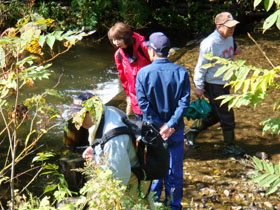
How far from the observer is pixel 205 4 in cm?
1415

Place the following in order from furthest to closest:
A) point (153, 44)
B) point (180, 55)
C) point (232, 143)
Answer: point (180, 55), point (232, 143), point (153, 44)

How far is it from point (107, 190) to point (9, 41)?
0.92 metres

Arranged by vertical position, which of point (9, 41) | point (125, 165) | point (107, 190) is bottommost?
point (125, 165)

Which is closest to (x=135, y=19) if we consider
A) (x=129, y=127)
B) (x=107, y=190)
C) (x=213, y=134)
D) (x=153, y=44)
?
(x=213, y=134)

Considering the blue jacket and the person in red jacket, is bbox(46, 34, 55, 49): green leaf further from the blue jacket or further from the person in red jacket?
the person in red jacket

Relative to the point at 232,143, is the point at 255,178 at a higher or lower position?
higher

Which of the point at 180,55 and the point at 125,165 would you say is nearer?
the point at 125,165

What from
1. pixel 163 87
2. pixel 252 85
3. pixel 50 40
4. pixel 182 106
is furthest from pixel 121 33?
pixel 252 85

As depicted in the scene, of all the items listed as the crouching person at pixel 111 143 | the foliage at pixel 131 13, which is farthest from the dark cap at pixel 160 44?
the foliage at pixel 131 13

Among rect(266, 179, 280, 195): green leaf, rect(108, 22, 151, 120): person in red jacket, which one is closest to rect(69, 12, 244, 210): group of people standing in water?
rect(108, 22, 151, 120): person in red jacket

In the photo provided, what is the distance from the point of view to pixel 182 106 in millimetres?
4004

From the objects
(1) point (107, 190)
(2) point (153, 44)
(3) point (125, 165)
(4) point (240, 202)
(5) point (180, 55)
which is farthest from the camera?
(5) point (180, 55)

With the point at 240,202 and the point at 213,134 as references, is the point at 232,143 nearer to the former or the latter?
the point at 213,134

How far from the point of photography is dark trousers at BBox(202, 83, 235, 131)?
5180 millimetres
